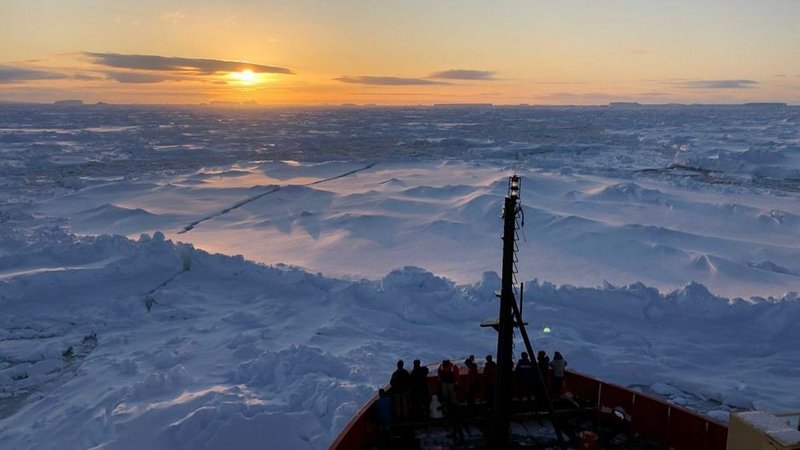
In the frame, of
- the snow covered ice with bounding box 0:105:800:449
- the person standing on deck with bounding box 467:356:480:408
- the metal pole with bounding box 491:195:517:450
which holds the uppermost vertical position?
the metal pole with bounding box 491:195:517:450

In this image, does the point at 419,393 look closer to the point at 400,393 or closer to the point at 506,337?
the point at 400,393

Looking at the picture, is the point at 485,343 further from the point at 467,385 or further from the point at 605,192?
the point at 605,192

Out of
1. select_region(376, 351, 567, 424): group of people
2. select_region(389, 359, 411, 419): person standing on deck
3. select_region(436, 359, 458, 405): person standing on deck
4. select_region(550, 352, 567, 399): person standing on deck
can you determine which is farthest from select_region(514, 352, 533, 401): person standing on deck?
select_region(389, 359, 411, 419): person standing on deck

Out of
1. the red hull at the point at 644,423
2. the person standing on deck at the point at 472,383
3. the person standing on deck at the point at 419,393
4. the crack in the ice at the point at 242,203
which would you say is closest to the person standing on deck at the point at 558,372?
the red hull at the point at 644,423

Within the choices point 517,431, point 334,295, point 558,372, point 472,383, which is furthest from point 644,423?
point 334,295

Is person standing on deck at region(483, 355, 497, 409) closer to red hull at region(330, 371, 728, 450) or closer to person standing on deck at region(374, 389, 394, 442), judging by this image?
red hull at region(330, 371, 728, 450)

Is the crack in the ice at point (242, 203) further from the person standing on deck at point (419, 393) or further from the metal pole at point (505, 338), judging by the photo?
the metal pole at point (505, 338)

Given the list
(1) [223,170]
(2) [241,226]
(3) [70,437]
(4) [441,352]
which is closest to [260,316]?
(4) [441,352]
